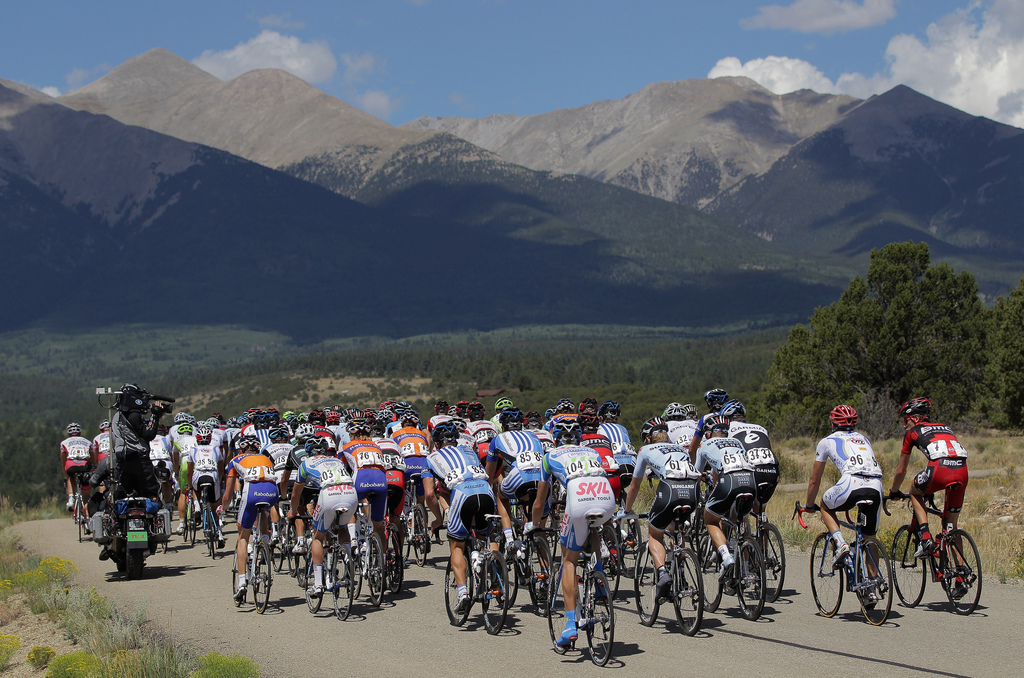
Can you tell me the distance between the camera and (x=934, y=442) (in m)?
10.9

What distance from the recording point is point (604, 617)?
9.23m

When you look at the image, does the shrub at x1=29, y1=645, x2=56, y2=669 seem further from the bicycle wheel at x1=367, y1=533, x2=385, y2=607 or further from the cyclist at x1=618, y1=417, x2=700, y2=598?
the cyclist at x1=618, y1=417, x2=700, y2=598


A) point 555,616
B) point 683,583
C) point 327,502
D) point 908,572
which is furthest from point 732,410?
point 327,502

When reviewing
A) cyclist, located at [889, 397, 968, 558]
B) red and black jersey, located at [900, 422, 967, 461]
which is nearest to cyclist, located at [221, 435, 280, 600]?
cyclist, located at [889, 397, 968, 558]

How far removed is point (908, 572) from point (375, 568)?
640cm

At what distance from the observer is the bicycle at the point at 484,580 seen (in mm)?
10414

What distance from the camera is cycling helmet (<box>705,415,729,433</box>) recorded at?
11039 mm

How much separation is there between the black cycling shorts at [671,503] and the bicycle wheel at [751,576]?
0.76 m

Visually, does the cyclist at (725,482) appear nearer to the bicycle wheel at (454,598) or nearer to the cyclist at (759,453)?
the cyclist at (759,453)

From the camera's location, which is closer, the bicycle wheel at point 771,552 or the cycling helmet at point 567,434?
the cycling helmet at point 567,434

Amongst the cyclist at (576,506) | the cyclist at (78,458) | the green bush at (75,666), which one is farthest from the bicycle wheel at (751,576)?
the cyclist at (78,458)

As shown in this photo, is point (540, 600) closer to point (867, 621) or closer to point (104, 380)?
point (867, 621)

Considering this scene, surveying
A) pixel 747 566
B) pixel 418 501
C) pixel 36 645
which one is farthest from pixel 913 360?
pixel 36 645

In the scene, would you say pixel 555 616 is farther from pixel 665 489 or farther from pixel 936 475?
pixel 936 475
